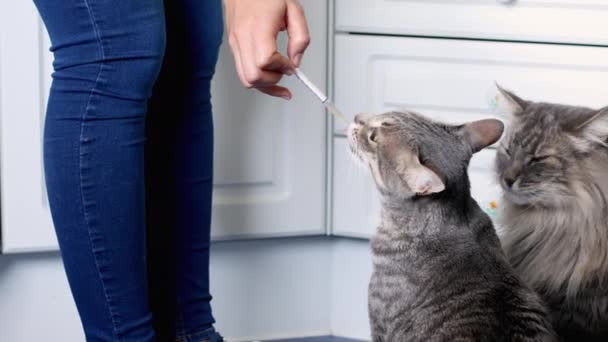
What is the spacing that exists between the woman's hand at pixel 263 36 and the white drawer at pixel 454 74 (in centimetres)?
57

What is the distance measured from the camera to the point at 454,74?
184 centimetres

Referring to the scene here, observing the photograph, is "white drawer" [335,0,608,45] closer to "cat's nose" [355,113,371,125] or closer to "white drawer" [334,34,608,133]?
"white drawer" [334,34,608,133]

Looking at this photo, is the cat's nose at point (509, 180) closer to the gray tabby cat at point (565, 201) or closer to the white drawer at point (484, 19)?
the gray tabby cat at point (565, 201)

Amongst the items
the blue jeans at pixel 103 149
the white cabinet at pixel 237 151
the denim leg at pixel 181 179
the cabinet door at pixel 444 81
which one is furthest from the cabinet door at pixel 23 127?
the cabinet door at pixel 444 81

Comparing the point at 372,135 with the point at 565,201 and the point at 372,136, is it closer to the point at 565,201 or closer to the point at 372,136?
the point at 372,136

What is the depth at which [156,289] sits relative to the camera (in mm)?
1564

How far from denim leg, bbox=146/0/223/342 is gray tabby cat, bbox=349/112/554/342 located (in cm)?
27

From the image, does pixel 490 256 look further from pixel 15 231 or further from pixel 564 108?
pixel 15 231

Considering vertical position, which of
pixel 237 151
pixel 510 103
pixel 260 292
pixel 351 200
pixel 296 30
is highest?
pixel 296 30

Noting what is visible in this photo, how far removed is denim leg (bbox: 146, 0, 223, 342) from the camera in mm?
1521

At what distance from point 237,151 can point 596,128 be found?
703 millimetres

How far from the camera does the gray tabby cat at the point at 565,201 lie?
148 centimetres

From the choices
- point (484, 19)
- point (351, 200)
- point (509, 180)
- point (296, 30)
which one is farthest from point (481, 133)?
point (351, 200)

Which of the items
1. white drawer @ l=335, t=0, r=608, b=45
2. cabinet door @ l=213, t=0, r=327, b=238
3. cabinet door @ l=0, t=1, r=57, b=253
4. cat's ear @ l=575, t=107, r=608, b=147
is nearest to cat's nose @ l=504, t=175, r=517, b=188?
cat's ear @ l=575, t=107, r=608, b=147
